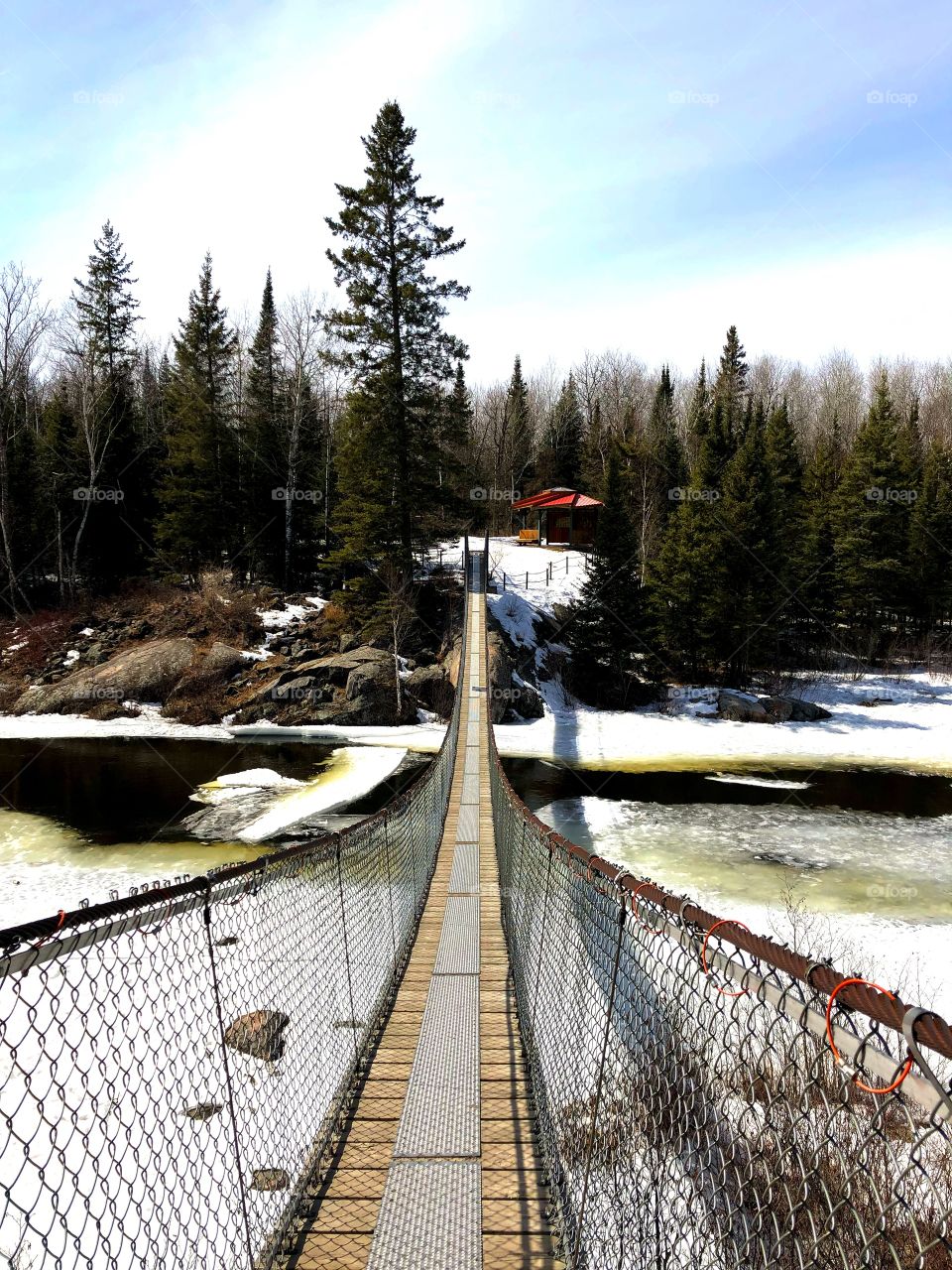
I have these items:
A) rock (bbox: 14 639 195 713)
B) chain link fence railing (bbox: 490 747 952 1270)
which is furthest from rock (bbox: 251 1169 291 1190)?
rock (bbox: 14 639 195 713)

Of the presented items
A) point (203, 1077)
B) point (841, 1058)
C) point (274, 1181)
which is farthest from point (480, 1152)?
point (841, 1058)

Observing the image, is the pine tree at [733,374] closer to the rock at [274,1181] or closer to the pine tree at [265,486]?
the pine tree at [265,486]

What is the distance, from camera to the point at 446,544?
132ft

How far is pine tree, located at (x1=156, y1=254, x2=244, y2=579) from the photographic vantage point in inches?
1085

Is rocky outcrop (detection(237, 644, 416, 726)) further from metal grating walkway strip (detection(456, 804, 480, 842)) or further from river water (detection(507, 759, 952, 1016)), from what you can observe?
metal grating walkway strip (detection(456, 804, 480, 842))

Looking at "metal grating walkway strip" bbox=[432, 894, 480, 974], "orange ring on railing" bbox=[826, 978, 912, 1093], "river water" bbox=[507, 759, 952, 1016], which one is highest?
"orange ring on railing" bbox=[826, 978, 912, 1093]

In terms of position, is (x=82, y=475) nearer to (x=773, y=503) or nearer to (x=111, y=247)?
(x=111, y=247)

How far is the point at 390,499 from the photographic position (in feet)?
76.5

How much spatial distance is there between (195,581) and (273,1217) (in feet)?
89.6

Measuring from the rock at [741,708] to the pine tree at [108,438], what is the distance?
23.1 m

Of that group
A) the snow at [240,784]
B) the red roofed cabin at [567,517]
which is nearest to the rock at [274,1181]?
the snow at [240,784]

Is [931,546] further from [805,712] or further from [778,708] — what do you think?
[778,708]

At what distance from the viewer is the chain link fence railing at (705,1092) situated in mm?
1231

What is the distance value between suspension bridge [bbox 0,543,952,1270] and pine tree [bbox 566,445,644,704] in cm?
1864
